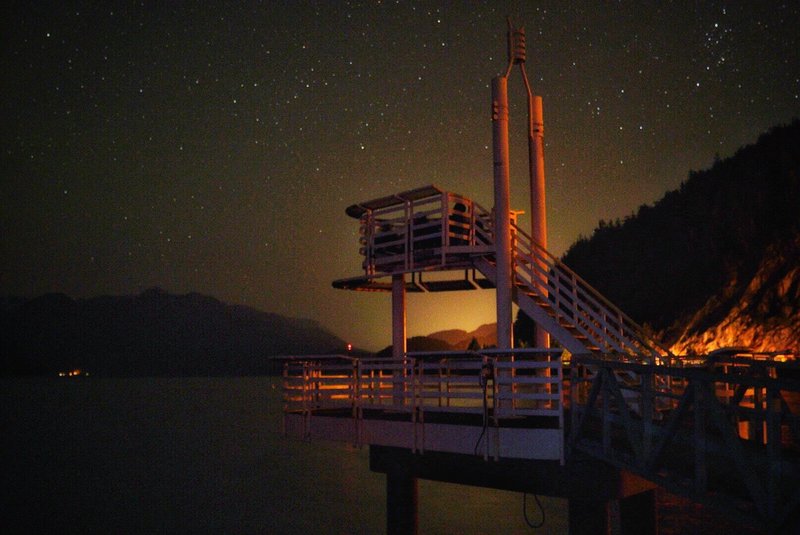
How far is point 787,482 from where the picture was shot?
815cm

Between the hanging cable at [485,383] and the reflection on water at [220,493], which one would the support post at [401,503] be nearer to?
the hanging cable at [485,383]

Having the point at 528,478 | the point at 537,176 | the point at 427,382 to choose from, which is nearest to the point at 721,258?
the point at 537,176

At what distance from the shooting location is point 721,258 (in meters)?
45.2

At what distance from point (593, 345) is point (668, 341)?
1135 inches

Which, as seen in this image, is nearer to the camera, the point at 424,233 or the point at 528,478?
the point at 528,478

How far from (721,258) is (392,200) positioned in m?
32.3

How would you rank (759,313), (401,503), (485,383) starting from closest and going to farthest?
(485,383) → (401,503) → (759,313)

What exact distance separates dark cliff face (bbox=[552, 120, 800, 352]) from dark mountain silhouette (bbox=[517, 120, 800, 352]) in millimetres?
67

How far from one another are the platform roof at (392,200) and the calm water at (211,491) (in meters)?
6.15

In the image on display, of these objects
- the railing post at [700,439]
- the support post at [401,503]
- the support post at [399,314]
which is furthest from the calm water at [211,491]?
the railing post at [700,439]

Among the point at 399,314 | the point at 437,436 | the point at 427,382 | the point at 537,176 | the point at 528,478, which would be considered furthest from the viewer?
the point at 399,314


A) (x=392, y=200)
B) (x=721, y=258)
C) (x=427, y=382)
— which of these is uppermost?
(x=721, y=258)

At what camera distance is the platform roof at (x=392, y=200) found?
18234 millimetres

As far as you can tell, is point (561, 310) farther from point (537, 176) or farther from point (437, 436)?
point (437, 436)
